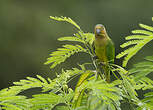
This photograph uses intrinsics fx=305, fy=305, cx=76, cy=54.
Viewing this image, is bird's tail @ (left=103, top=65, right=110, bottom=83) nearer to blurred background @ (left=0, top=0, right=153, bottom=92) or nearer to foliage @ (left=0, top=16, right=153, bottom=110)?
foliage @ (left=0, top=16, right=153, bottom=110)

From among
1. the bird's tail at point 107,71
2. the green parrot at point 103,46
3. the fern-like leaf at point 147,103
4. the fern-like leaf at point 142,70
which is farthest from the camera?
the green parrot at point 103,46

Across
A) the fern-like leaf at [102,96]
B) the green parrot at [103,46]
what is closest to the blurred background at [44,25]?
the green parrot at [103,46]

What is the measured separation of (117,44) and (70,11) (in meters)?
2.16

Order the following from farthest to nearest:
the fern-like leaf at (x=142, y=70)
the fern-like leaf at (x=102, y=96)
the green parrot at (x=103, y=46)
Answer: the green parrot at (x=103, y=46) → the fern-like leaf at (x=142, y=70) → the fern-like leaf at (x=102, y=96)

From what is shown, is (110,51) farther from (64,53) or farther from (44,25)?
(44,25)

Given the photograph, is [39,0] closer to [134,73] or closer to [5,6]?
[5,6]

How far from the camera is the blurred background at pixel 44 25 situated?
9.49 metres

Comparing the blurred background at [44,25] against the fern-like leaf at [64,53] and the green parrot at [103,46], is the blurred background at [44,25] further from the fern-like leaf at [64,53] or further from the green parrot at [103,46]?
the fern-like leaf at [64,53]

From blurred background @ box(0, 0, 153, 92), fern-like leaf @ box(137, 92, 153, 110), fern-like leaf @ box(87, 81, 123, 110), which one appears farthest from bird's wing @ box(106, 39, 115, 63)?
blurred background @ box(0, 0, 153, 92)

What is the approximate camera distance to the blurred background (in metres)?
9.49

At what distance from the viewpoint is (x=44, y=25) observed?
995 cm

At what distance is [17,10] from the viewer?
10.3 meters

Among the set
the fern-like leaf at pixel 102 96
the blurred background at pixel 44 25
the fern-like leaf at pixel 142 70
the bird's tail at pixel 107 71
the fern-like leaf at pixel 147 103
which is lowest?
the fern-like leaf at pixel 147 103

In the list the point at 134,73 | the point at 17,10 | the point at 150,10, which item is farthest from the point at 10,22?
the point at 134,73
